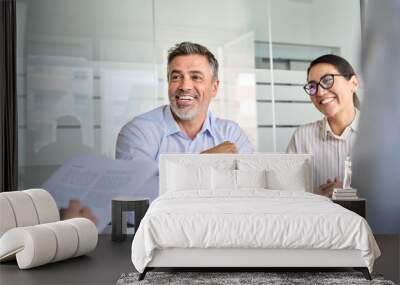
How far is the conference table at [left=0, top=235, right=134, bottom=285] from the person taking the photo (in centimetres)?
412

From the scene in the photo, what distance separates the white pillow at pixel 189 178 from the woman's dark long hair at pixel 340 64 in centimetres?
180

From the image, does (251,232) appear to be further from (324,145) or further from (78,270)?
(324,145)

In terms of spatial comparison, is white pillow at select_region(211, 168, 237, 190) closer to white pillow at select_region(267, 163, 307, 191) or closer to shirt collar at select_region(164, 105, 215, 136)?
white pillow at select_region(267, 163, 307, 191)

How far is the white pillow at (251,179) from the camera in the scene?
18.4ft

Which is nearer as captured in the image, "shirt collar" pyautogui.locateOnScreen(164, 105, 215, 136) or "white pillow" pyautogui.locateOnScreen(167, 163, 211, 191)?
"white pillow" pyautogui.locateOnScreen(167, 163, 211, 191)

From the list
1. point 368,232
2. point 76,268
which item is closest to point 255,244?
point 368,232

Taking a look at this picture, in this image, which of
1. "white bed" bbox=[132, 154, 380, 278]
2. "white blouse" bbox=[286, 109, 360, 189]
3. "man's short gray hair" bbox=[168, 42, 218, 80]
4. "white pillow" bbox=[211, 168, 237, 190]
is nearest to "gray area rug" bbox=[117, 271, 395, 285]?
"white bed" bbox=[132, 154, 380, 278]

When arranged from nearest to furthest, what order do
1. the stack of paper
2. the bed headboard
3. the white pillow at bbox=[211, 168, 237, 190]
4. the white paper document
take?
the white pillow at bbox=[211, 168, 237, 190], the stack of paper, the bed headboard, the white paper document

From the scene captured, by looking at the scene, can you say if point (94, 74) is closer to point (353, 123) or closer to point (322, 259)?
point (353, 123)

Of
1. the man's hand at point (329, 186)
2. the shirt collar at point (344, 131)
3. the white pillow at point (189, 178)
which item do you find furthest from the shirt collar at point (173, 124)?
the man's hand at point (329, 186)

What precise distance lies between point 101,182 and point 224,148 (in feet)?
4.80

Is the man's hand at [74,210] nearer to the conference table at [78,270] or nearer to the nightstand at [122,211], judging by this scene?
the nightstand at [122,211]

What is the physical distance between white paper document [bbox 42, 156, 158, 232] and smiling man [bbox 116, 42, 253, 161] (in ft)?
0.46

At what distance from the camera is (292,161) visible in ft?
20.2
